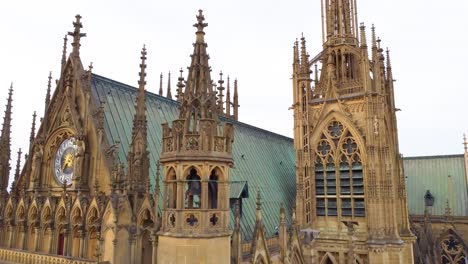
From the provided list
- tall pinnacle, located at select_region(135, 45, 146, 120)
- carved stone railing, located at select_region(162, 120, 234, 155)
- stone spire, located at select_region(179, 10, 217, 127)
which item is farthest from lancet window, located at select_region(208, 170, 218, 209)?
tall pinnacle, located at select_region(135, 45, 146, 120)

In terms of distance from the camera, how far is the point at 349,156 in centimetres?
3369

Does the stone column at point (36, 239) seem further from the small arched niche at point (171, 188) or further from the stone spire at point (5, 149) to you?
the small arched niche at point (171, 188)

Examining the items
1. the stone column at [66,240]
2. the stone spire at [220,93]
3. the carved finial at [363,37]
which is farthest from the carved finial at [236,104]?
the stone column at [66,240]

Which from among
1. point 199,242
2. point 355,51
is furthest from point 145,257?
point 355,51

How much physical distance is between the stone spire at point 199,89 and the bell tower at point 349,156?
19.6 metres

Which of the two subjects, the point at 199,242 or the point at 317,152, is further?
the point at 317,152

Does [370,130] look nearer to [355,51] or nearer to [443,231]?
[355,51]

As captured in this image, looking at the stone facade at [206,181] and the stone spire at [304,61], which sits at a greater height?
the stone spire at [304,61]

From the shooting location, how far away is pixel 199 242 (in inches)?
595

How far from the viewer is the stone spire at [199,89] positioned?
16.3 metres

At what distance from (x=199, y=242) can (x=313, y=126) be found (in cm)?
2240

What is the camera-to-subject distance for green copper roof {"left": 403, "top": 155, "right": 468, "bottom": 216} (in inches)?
1884

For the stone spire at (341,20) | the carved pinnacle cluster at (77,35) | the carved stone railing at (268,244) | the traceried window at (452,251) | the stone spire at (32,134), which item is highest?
the stone spire at (341,20)

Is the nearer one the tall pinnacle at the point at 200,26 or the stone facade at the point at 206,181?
the stone facade at the point at 206,181
